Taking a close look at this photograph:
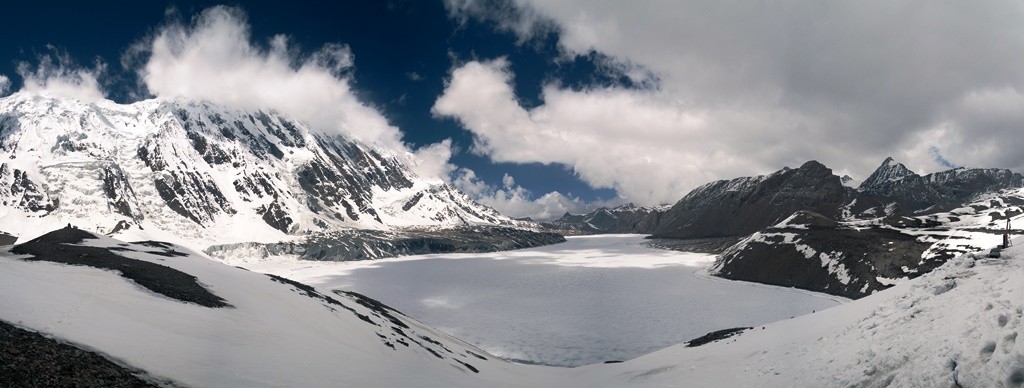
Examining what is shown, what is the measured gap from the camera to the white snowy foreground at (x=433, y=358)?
13477mm

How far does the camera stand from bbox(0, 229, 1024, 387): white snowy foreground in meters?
13.5

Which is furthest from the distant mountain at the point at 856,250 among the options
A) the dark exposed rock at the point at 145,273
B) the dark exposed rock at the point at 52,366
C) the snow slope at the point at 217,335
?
the dark exposed rock at the point at 52,366

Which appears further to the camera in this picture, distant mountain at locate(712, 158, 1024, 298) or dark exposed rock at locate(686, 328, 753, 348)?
distant mountain at locate(712, 158, 1024, 298)

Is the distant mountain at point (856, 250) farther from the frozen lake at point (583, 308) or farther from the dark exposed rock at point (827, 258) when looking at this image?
the frozen lake at point (583, 308)

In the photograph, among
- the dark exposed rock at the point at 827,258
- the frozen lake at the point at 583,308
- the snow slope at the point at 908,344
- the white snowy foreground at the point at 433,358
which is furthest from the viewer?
the dark exposed rock at the point at 827,258

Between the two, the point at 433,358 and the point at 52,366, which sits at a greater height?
the point at 52,366

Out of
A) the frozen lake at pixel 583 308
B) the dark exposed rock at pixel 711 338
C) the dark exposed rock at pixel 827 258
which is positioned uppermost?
the dark exposed rock at pixel 827 258

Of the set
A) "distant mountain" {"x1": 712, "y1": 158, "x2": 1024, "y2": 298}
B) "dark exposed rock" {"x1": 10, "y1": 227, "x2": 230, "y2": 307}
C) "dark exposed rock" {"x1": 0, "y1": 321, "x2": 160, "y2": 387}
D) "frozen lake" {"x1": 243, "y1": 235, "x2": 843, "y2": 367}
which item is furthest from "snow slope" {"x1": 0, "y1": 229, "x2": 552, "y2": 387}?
"distant mountain" {"x1": 712, "y1": 158, "x2": 1024, "y2": 298}

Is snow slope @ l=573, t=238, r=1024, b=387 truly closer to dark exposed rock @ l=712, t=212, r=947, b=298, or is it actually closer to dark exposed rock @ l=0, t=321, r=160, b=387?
dark exposed rock @ l=0, t=321, r=160, b=387

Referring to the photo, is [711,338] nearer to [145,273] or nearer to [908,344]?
[908,344]

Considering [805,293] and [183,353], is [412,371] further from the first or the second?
[805,293]

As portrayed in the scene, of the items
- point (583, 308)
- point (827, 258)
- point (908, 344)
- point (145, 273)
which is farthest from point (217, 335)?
point (827, 258)

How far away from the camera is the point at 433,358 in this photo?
34219mm

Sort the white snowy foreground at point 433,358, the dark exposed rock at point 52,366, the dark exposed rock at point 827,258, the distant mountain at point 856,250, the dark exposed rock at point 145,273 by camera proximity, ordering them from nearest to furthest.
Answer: the dark exposed rock at point 52,366 < the white snowy foreground at point 433,358 < the dark exposed rock at point 145,273 < the distant mountain at point 856,250 < the dark exposed rock at point 827,258
